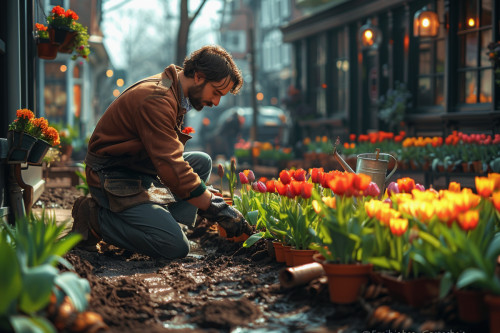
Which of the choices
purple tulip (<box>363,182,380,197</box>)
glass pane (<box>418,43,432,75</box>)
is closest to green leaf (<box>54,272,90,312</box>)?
purple tulip (<box>363,182,380,197</box>)

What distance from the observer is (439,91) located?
11.5 meters

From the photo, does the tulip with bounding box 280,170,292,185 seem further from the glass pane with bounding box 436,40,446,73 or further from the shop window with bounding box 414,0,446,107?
the glass pane with bounding box 436,40,446,73

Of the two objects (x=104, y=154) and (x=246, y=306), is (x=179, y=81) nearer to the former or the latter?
(x=104, y=154)

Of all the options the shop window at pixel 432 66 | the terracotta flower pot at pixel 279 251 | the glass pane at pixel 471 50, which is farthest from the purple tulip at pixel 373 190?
the shop window at pixel 432 66

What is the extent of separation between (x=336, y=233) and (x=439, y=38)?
30.8 ft

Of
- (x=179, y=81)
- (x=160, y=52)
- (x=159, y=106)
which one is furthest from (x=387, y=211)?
(x=160, y=52)

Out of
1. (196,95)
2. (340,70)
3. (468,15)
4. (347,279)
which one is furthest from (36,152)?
(340,70)

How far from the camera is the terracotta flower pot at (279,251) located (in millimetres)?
3966

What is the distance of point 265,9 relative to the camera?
40.8 metres

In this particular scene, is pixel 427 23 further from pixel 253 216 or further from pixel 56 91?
pixel 56 91

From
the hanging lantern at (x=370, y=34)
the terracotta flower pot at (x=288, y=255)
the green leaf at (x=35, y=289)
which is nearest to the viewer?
the green leaf at (x=35, y=289)

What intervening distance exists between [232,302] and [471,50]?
877 cm

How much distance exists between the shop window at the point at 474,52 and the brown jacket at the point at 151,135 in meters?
7.04

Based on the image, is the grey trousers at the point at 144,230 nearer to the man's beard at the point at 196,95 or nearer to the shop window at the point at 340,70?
the man's beard at the point at 196,95
